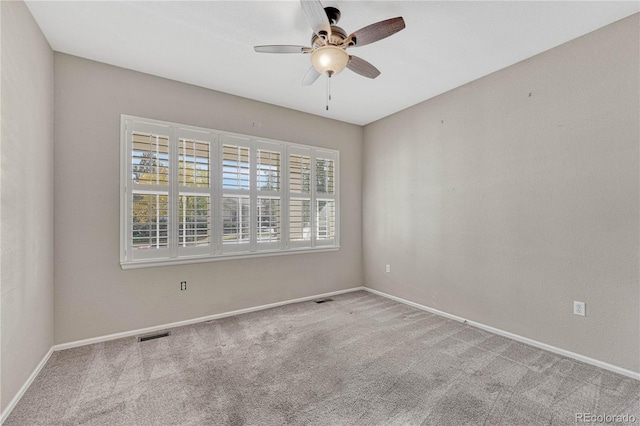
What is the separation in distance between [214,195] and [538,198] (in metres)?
3.57

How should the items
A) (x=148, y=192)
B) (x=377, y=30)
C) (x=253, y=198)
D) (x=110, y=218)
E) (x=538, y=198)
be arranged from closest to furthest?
(x=377, y=30) < (x=538, y=198) < (x=110, y=218) < (x=148, y=192) < (x=253, y=198)

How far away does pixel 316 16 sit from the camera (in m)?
1.85

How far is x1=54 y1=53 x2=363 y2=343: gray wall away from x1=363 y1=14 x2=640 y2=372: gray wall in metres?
2.33

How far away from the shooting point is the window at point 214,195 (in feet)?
10.2

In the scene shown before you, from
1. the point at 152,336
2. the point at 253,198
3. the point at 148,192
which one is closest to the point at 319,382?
the point at 152,336

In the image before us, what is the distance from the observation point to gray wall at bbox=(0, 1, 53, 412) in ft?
6.14

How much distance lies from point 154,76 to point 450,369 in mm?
4242

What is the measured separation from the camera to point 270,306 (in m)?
3.98

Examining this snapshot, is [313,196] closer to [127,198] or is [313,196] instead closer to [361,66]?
[361,66]

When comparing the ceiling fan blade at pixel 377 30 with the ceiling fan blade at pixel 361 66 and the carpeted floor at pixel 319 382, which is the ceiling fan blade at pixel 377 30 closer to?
the ceiling fan blade at pixel 361 66

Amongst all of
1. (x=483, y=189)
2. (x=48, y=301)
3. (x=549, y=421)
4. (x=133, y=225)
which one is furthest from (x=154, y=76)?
(x=549, y=421)

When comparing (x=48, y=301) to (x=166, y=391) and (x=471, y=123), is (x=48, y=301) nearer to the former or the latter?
(x=166, y=391)

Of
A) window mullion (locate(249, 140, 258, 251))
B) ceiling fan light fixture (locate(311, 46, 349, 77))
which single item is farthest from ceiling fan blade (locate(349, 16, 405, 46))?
window mullion (locate(249, 140, 258, 251))

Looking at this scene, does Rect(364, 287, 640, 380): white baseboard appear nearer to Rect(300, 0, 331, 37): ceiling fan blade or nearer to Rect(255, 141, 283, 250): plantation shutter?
Rect(255, 141, 283, 250): plantation shutter
